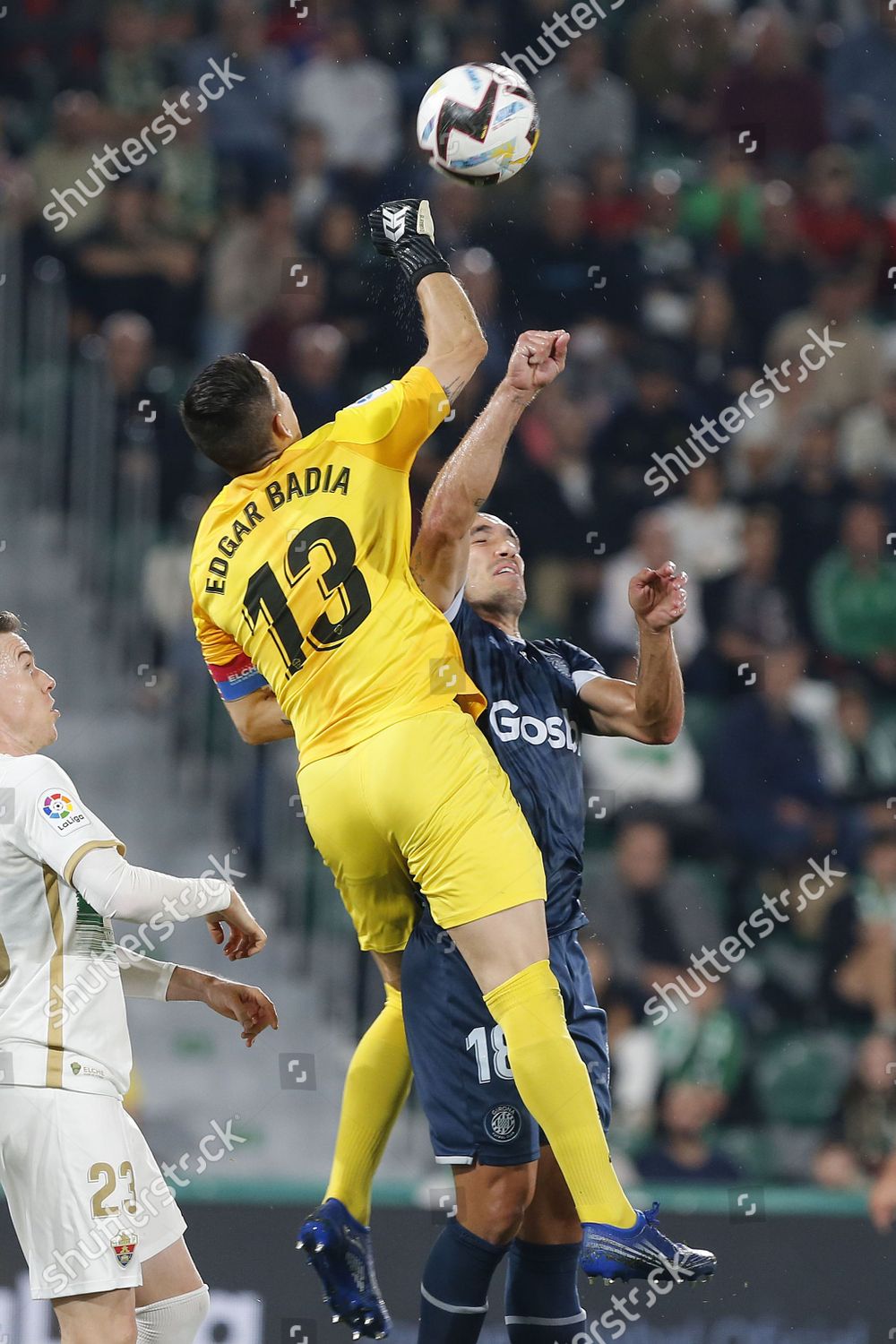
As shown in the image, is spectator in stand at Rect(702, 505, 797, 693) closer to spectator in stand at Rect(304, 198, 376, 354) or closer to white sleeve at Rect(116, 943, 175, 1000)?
spectator in stand at Rect(304, 198, 376, 354)

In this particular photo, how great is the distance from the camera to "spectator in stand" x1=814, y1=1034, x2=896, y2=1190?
22.9 ft

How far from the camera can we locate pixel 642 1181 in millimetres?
6719

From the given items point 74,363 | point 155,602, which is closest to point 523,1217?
point 155,602

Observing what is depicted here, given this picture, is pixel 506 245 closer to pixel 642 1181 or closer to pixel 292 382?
pixel 292 382

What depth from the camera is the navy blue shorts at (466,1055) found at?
425cm

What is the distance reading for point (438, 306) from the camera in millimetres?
4199

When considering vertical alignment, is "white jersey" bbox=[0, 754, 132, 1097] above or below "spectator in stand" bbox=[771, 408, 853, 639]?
below

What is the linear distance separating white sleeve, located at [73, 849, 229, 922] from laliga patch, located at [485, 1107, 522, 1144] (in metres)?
0.92

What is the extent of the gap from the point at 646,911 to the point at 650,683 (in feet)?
10.6

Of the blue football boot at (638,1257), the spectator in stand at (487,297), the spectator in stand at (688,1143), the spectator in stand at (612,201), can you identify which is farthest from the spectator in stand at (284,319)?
the blue football boot at (638,1257)

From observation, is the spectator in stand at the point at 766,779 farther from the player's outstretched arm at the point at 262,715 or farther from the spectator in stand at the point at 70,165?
the spectator in stand at the point at 70,165

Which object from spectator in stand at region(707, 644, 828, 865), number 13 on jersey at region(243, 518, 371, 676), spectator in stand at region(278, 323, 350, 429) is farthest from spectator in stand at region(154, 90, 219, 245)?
number 13 on jersey at region(243, 518, 371, 676)

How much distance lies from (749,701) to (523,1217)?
13.6 feet

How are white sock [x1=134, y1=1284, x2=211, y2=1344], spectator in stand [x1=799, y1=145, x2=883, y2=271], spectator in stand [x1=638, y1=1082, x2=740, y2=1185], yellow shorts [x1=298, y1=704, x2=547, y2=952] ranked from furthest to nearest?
spectator in stand [x1=799, y1=145, x2=883, y2=271]
spectator in stand [x1=638, y1=1082, x2=740, y2=1185]
white sock [x1=134, y1=1284, x2=211, y2=1344]
yellow shorts [x1=298, y1=704, x2=547, y2=952]
